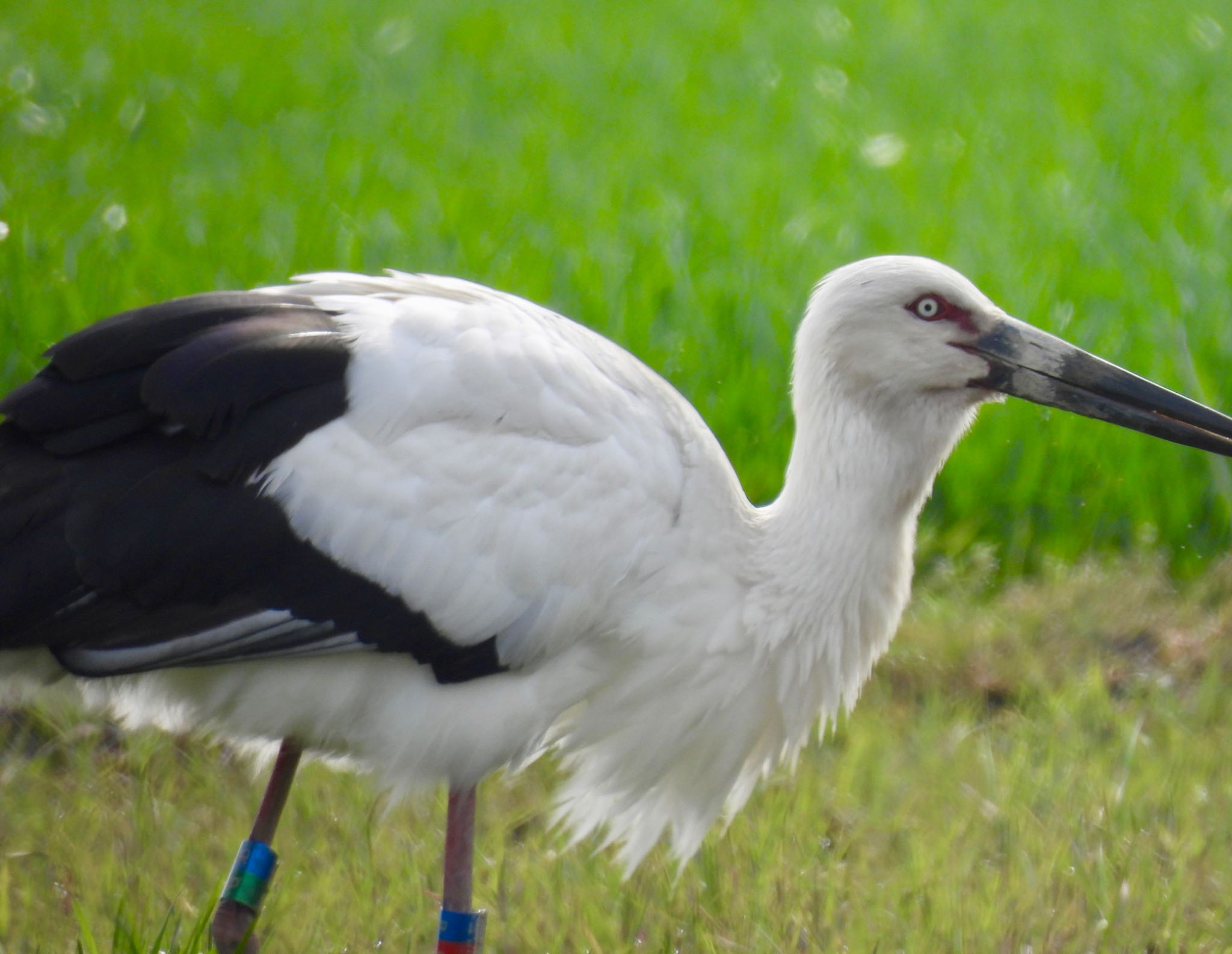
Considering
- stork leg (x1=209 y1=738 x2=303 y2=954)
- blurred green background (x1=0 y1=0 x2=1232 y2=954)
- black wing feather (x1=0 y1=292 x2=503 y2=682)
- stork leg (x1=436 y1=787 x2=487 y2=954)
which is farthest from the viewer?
blurred green background (x1=0 y1=0 x2=1232 y2=954)

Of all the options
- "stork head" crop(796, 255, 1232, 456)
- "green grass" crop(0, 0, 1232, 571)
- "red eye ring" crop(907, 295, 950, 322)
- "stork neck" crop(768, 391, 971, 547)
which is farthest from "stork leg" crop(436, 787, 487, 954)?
"green grass" crop(0, 0, 1232, 571)

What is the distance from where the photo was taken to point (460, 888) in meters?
3.05

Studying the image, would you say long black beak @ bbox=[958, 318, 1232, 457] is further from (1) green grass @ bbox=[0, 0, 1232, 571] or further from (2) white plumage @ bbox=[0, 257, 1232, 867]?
(1) green grass @ bbox=[0, 0, 1232, 571]

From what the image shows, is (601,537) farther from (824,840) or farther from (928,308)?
(824,840)

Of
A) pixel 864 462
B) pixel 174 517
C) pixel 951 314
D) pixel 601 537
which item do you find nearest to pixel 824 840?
pixel 864 462

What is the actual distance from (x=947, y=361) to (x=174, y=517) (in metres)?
1.46

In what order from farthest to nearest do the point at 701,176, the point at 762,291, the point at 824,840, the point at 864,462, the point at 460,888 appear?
the point at 701,176, the point at 762,291, the point at 824,840, the point at 864,462, the point at 460,888

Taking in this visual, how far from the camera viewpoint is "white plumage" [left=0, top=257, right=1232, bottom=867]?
9.73ft

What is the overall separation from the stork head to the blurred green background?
95 cm

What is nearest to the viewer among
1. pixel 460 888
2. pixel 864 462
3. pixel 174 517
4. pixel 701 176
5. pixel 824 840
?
pixel 174 517

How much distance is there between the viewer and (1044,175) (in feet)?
26.0

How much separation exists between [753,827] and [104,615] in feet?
5.15

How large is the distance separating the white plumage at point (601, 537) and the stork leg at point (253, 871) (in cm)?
21

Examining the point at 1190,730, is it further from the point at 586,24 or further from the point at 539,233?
the point at 586,24
